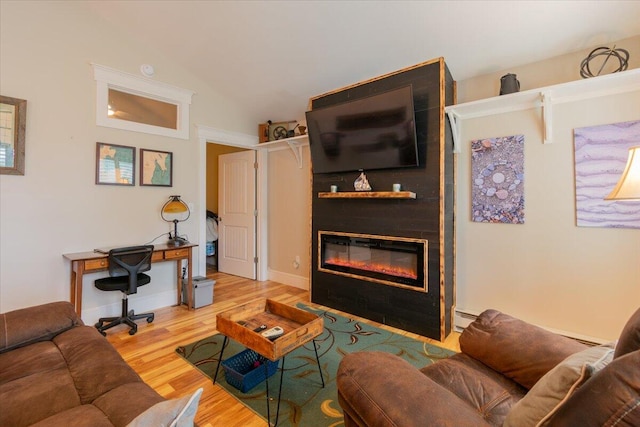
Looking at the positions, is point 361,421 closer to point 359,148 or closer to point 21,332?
point 21,332

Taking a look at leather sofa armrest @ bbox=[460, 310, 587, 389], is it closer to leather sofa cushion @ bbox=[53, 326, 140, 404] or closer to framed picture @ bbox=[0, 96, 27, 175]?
leather sofa cushion @ bbox=[53, 326, 140, 404]

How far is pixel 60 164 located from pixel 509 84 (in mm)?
4280

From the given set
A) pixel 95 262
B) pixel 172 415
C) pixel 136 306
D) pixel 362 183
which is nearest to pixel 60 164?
pixel 95 262

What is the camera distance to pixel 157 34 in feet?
10.8

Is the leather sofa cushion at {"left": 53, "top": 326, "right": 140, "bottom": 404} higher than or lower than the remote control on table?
higher

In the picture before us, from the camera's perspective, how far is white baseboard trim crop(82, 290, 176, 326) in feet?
10.2

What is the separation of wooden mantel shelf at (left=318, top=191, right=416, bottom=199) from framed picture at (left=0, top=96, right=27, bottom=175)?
284 centimetres

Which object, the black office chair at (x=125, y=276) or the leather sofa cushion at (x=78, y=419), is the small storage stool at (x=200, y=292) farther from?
the leather sofa cushion at (x=78, y=419)

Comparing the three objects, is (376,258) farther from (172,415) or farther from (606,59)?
(172,415)

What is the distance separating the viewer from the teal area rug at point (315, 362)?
182 cm

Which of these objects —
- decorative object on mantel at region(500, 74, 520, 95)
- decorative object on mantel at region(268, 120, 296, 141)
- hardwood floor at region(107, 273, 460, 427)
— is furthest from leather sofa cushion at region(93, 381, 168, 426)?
decorative object on mantel at region(268, 120, 296, 141)

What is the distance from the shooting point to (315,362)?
237cm

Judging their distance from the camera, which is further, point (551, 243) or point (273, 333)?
point (551, 243)

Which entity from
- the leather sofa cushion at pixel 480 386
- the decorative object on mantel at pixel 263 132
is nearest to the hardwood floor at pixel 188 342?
the leather sofa cushion at pixel 480 386
